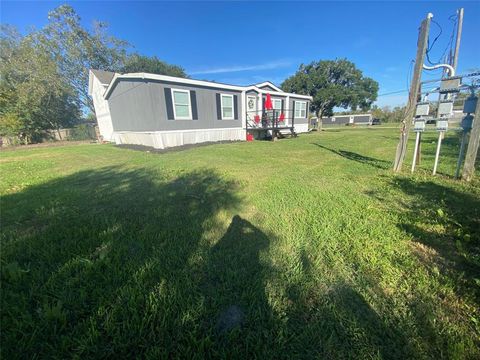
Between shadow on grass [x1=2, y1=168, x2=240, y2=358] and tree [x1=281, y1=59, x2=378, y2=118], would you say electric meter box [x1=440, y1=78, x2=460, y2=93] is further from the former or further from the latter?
tree [x1=281, y1=59, x2=378, y2=118]

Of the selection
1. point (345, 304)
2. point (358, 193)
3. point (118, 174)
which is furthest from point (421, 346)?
point (118, 174)

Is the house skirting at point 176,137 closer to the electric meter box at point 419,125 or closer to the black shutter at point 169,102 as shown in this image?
the black shutter at point 169,102

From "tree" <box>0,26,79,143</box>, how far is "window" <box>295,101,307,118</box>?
77.3 feet

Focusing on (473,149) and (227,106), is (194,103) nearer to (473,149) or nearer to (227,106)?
(227,106)

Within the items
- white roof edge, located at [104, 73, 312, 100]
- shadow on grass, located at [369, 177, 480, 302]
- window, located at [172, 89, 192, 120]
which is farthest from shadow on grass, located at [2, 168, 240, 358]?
window, located at [172, 89, 192, 120]

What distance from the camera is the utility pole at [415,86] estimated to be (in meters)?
4.75

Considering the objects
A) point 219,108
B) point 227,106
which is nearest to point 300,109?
point 227,106

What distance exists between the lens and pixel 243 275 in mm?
1979

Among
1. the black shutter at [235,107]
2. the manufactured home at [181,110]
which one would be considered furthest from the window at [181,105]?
the black shutter at [235,107]

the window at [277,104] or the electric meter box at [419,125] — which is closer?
the electric meter box at [419,125]

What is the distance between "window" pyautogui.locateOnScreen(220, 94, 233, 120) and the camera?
43.2 feet

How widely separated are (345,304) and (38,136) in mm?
27844

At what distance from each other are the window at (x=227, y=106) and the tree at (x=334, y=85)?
816 inches

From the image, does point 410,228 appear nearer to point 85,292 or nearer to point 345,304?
point 345,304
